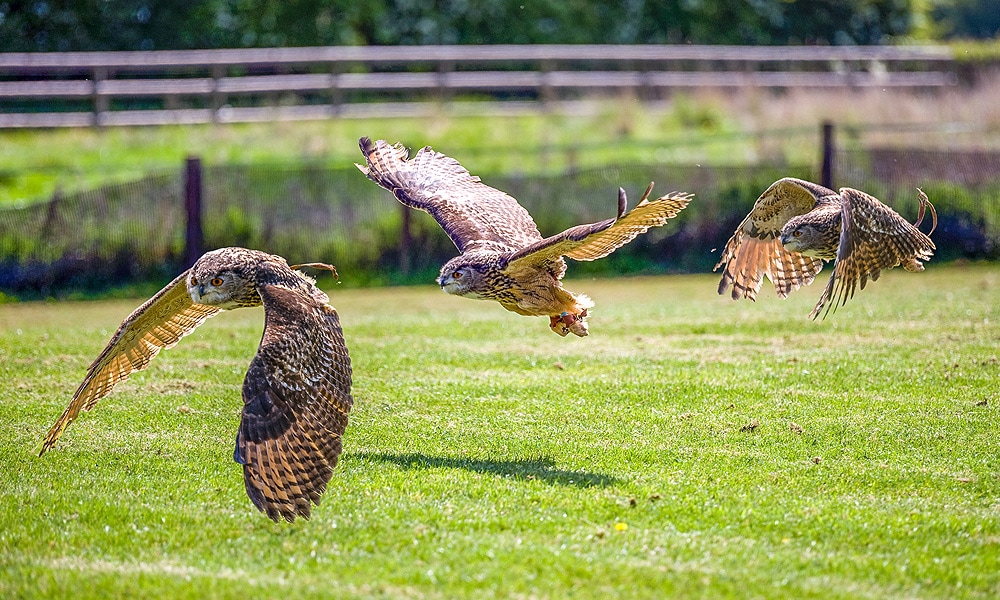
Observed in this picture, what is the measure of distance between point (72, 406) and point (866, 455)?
15.3 ft

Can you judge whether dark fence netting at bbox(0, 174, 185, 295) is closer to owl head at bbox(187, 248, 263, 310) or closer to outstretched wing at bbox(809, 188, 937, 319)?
owl head at bbox(187, 248, 263, 310)

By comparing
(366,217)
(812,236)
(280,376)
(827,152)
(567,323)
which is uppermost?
(812,236)

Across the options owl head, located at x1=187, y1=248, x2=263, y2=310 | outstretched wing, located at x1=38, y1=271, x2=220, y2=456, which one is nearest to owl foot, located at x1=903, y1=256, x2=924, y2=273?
owl head, located at x1=187, y1=248, x2=263, y2=310

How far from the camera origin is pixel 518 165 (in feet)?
60.2

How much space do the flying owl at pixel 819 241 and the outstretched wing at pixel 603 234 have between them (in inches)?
41.2

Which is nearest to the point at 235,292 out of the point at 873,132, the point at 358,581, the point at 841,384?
the point at 358,581

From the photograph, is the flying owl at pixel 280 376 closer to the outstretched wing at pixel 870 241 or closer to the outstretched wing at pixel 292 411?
the outstretched wing at pixel 292 411

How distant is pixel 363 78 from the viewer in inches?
915

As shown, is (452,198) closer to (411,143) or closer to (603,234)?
(603,234)

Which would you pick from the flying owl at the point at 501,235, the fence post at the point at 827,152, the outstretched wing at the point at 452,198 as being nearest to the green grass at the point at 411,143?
the fence post at the point at 827,152

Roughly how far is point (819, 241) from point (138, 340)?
15.0 ft

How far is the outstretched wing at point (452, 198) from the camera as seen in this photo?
8773 millimetres

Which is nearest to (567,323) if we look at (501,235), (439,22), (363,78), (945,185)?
(501,235)

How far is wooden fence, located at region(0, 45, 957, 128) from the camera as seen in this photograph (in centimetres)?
2128
